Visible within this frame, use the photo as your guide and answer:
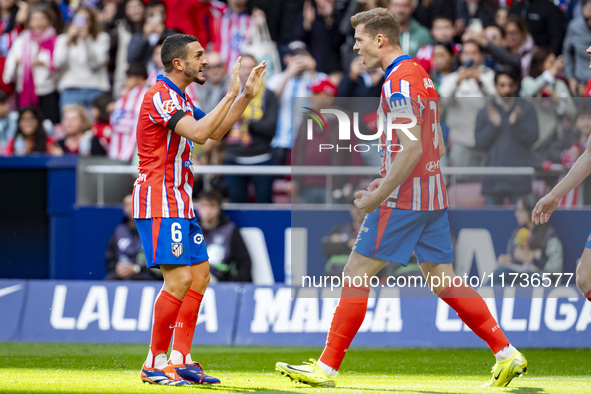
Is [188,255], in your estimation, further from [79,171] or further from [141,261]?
[79,171]

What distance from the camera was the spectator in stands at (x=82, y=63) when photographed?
13.7 meters

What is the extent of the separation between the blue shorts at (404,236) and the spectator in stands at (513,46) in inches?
238

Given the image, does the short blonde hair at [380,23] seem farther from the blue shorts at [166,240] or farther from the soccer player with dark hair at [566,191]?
the blue shorts at [166,240]

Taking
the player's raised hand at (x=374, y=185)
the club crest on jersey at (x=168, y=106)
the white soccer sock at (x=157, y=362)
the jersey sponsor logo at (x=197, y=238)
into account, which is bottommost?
the white soccer sock at (x=157, y=362)

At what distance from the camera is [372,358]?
9055 mm

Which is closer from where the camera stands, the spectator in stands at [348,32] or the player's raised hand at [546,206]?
the player's raised hand at [546,206]

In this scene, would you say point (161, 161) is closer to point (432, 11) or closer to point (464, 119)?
point (464, 119)

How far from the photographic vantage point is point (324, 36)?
1364 cm

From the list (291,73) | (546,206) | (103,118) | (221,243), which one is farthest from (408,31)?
(546,206)

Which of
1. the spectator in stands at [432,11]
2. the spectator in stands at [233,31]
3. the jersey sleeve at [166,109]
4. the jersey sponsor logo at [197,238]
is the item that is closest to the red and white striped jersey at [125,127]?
the spectator in stands at [233,31]

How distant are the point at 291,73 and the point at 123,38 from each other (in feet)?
10.5

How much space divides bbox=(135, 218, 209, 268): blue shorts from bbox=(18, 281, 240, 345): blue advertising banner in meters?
3.84

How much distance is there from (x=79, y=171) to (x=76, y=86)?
2695 mm

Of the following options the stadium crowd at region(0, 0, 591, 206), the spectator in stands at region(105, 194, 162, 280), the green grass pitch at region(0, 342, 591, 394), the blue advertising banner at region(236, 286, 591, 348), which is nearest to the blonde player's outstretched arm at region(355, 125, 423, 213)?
the green grass pitch at region(0, 342, 591, 394)
